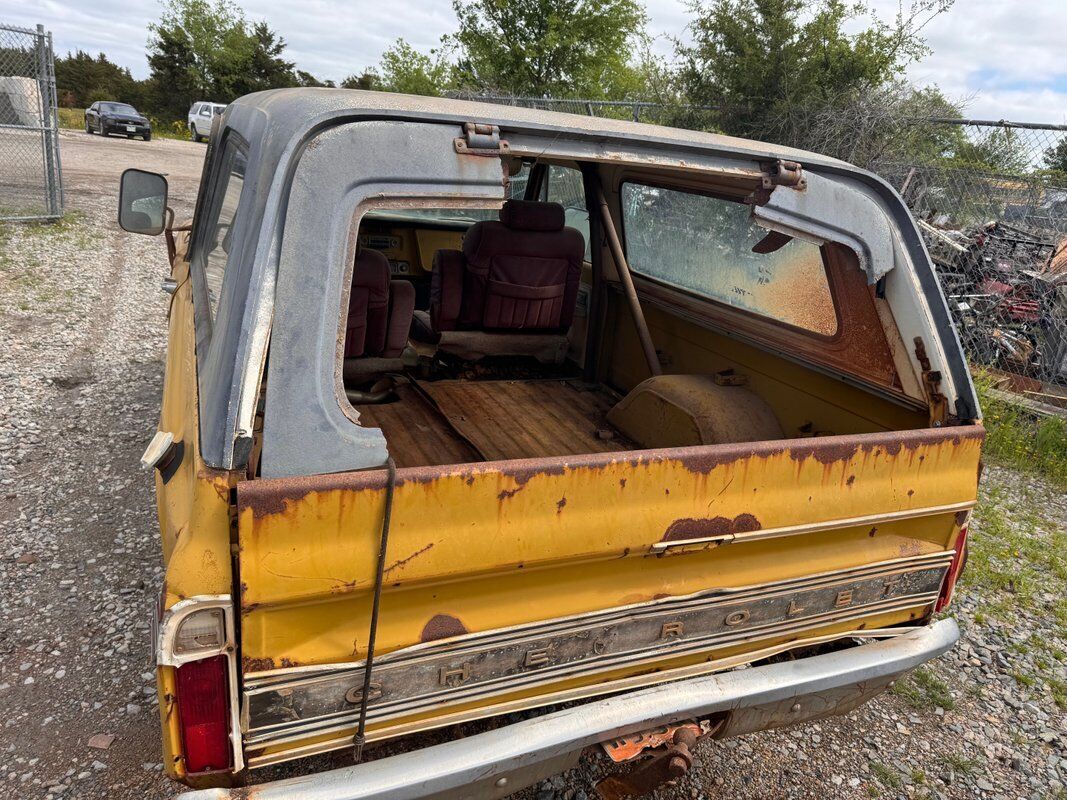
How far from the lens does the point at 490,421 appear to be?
3467 millimetres

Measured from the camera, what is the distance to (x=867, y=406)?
262 cm

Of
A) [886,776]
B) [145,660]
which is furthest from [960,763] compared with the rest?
[145,660]

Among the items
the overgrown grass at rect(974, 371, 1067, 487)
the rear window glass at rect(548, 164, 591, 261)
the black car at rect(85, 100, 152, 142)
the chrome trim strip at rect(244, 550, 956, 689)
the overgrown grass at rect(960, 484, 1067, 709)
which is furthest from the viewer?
the black car at rect(85, 100, 152, 142)

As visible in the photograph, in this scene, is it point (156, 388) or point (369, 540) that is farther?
point (156, 388)

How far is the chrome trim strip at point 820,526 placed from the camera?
5.92ft

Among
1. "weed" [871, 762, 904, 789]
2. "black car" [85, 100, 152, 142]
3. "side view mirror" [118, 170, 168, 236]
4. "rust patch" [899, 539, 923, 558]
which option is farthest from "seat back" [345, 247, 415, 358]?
"black car" [85, 100, 152, 142]

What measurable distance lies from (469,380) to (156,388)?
296 centimetres

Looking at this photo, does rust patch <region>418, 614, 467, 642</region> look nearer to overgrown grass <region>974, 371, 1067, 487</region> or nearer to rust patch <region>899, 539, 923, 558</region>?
rust patch <region>899, 539, 923, 558</region>

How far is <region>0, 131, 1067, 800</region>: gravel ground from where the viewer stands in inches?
99.7

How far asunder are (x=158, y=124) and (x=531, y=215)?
4303 centimetres

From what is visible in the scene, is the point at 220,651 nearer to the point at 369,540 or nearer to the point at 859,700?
the point at 369,540

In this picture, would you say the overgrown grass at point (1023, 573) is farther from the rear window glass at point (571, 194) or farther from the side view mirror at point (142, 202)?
the side view mirror at point (142, 202)

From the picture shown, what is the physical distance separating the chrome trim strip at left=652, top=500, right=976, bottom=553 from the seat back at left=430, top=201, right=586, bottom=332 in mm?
2250

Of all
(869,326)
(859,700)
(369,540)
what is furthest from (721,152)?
(859,700)
